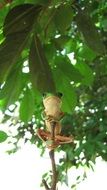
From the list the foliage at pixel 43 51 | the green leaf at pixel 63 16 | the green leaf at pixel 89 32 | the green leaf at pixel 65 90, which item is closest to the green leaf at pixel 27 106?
the foliage at pixel 43 51

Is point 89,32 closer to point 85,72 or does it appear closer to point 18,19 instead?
point 18,19

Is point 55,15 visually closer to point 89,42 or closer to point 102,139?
point 89,42

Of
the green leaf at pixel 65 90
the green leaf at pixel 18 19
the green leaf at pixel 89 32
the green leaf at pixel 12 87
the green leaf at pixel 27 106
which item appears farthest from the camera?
the green leaf at pixel 27 106

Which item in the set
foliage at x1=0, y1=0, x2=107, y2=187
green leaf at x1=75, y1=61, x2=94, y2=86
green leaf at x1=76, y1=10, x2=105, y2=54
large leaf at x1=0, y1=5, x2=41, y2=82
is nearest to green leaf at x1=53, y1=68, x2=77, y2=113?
foliage at x1=0, y1=0, x2=107, y2=187

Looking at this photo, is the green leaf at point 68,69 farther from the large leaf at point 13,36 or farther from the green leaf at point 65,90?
the large leaf at point 13,36

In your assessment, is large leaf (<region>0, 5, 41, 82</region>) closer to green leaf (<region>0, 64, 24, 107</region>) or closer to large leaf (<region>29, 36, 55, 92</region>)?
large leaf (<region>29, 36, 55, 92</region>)

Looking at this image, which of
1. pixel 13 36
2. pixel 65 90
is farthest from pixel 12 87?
pixel 13 36

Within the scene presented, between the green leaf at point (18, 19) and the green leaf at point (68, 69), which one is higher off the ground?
the green leaf at point (18, 19)
